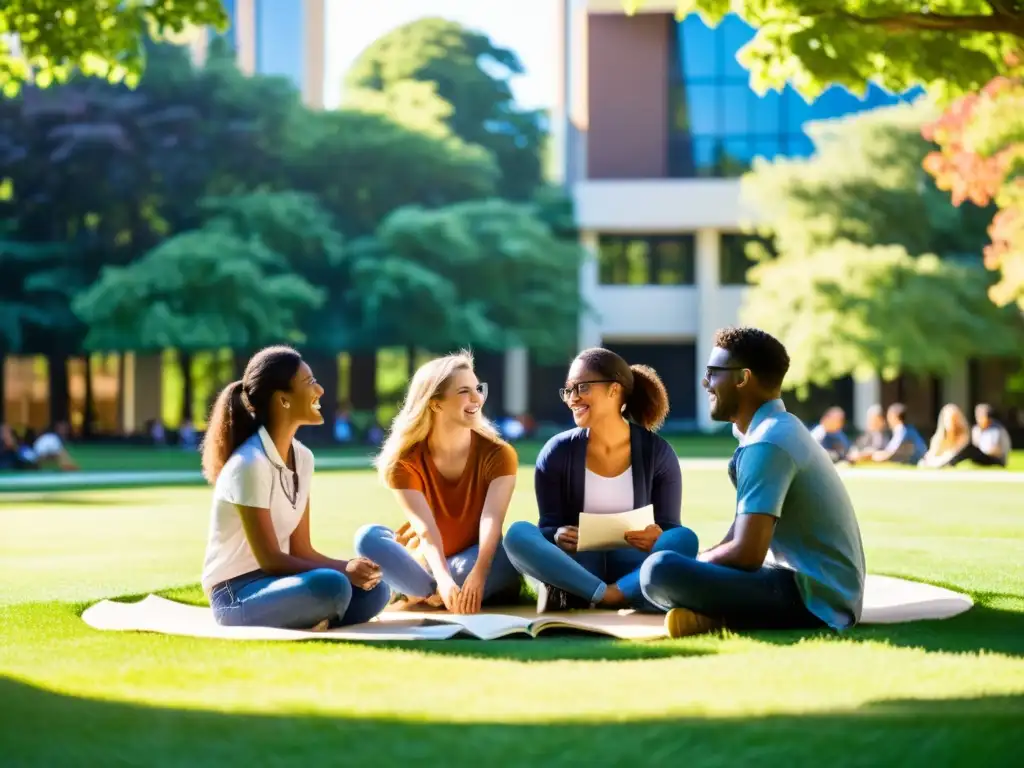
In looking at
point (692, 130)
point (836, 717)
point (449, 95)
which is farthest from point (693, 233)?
point (836, 717)

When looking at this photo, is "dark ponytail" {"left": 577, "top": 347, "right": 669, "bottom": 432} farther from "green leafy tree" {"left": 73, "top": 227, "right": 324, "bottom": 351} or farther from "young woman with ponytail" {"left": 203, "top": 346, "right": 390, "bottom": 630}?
"green leafy tree" {"left": 73, "top": 227, "right": 324, "bottom": 351}

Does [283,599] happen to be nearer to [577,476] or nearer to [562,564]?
[562,564]

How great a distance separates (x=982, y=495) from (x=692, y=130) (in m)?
33.8

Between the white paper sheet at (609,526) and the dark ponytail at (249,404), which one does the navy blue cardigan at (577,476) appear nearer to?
the white paper sheet at (609,526)

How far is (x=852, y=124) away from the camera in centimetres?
4028

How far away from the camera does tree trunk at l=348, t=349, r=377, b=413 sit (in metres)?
52.0

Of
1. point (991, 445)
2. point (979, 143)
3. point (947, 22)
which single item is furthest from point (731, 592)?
point (991, 445)

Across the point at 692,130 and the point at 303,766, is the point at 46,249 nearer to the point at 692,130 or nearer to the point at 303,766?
the point at 692,130

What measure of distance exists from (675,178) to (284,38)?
23.9 m

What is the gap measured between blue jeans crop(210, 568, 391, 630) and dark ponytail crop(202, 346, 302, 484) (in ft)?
1.88

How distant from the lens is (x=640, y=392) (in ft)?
27.1

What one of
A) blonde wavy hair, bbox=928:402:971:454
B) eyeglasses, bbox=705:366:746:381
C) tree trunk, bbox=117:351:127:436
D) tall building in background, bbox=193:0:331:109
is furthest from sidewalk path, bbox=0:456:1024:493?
tall building in background, bbox=193:0:331:109

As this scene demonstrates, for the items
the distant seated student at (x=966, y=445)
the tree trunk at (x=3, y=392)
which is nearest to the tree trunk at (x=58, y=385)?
the tree trunk at (x=3, y=392)

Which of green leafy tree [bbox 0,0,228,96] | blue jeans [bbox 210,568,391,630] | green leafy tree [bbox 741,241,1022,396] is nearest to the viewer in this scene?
blue jeans [bbox 210,568,391,630]
